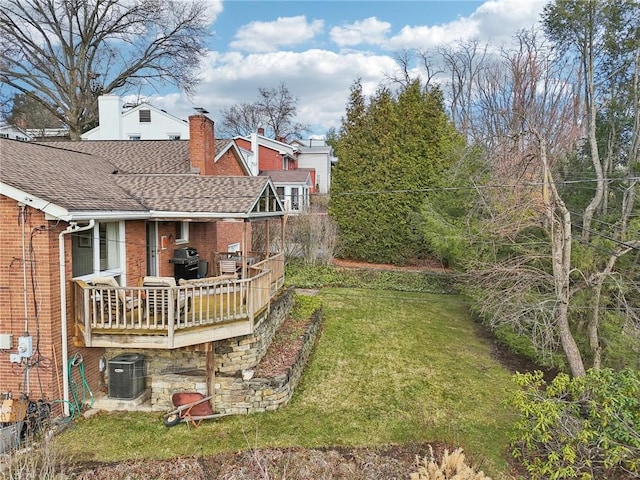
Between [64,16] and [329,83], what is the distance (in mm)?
15204

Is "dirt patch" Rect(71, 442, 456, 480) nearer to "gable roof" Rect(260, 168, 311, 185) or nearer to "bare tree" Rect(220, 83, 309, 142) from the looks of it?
"gable roof" Rect(260, 168, 311, 185)

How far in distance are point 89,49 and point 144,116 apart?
6.77 m

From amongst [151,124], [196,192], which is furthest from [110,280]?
[151,124]

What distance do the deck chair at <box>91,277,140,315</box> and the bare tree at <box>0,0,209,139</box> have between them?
19.9 metres

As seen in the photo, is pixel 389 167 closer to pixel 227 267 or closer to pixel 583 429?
pixel 227 267

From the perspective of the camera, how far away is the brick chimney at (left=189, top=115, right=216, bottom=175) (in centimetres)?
1298

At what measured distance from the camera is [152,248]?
447 inches

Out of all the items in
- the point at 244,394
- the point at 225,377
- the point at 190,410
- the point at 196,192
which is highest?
the point at 196,192

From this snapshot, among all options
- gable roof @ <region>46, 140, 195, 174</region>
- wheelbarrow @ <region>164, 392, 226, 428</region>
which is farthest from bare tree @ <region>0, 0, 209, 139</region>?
wheelbarrow @ <region>164, 392, 226, 428</region>

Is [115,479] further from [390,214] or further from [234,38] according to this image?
[390,214]

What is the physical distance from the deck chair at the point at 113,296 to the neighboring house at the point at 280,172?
17.3m

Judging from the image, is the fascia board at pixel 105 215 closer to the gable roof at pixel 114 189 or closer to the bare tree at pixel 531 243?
the gable roof at pixel 114 189

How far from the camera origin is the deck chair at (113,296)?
305 inches

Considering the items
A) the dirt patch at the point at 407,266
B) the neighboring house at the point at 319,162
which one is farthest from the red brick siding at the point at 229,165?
the neighboring house at the point at 319,162
